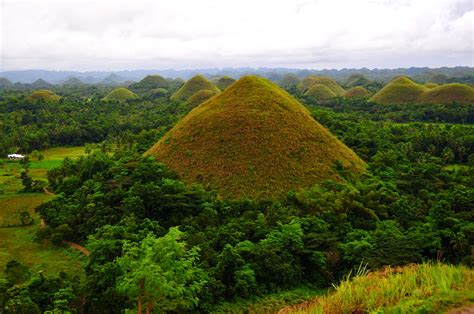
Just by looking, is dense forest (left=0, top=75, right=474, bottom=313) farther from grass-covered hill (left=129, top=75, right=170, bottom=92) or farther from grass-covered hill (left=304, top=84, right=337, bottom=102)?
grass-covered hill (left=129, top=75, right=170, bottom=92)

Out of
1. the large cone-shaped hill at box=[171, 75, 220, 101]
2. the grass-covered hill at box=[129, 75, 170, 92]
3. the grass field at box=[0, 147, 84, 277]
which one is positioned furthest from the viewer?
the grass-covered hill at box=[129, 75, 170, 92]

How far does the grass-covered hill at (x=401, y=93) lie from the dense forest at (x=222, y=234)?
56.5 meters

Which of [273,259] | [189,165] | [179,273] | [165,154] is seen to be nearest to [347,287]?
[179,273]

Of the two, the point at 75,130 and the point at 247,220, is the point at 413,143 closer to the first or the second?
the point at 247,220

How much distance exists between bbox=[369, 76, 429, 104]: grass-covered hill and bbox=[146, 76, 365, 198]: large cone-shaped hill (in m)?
58.7

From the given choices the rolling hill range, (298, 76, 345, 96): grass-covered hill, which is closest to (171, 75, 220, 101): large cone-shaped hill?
(298, 76, 345, 96): grass-covered hill

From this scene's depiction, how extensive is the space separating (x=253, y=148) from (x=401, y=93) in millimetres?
69708

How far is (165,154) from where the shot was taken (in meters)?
27.2

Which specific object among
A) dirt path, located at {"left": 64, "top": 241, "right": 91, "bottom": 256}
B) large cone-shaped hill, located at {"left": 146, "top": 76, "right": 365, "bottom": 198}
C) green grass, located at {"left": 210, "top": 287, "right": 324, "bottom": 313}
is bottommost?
dirt path, located at {"left": 64, "top": 241, "right": 91, "bottom": 256}

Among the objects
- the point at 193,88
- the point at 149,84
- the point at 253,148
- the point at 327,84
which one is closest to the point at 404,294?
the point at 253,148

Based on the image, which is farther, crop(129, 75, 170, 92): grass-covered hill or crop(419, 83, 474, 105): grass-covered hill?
crop(129, 75, 170, 92): grass-covered hill

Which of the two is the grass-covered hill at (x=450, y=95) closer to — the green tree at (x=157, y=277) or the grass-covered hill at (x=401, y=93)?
the grass-covered hill at (x=401, y=93)

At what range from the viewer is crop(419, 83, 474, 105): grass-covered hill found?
70.4m

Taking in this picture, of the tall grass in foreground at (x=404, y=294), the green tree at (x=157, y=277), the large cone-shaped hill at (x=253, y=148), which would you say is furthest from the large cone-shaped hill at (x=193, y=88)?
the tall grass in foreground at (x=404, y=294)
